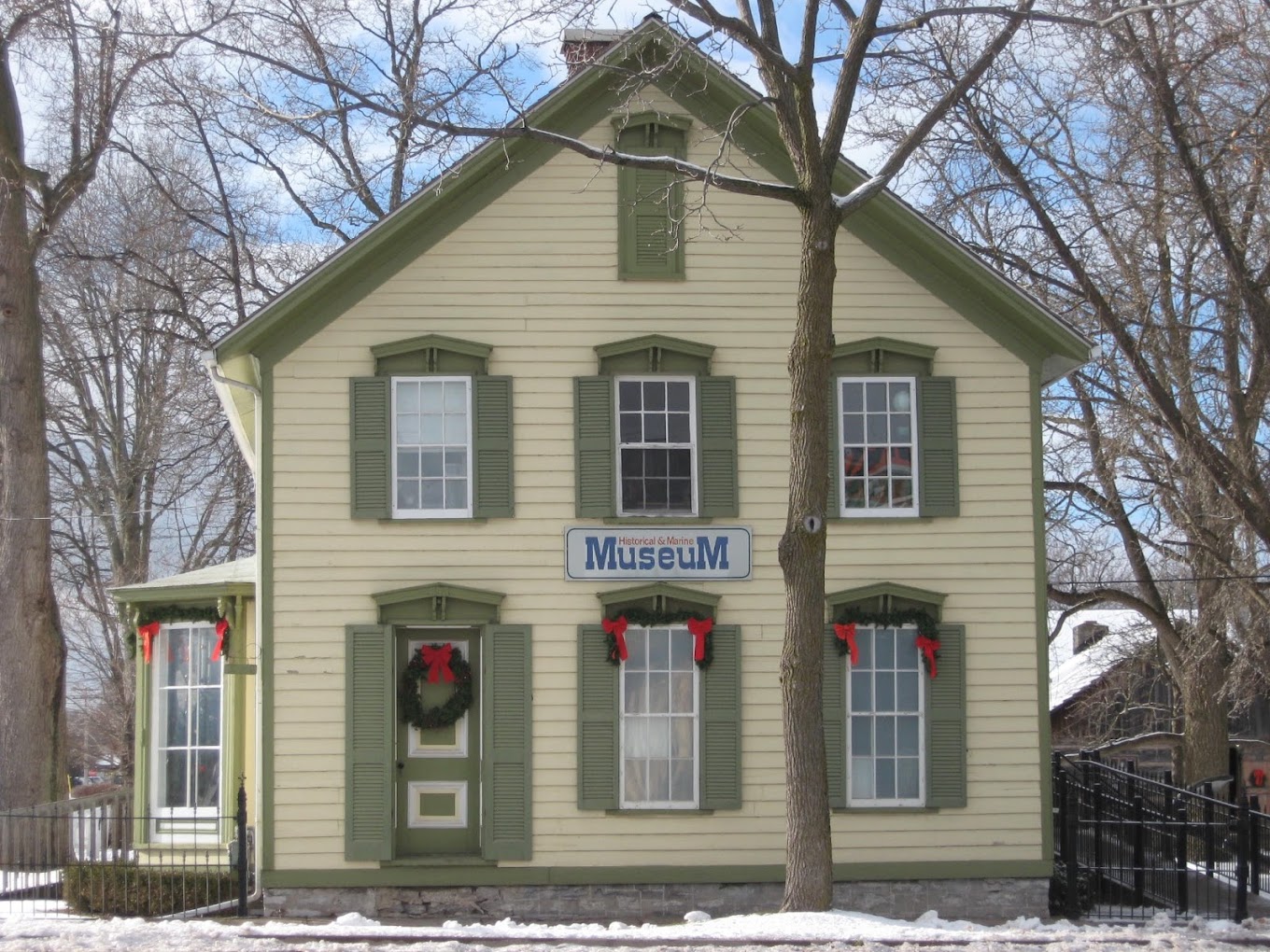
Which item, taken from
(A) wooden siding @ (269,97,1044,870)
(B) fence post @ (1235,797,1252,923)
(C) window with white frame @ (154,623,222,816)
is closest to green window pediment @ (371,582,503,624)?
(A) wooden siding @ (269,97,1044,870)

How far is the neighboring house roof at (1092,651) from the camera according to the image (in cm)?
3441

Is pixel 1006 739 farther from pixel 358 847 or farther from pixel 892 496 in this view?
pixel 358 847

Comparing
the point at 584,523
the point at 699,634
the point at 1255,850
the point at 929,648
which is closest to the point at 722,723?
the point at 699,634

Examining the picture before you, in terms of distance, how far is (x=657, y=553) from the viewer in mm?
15961

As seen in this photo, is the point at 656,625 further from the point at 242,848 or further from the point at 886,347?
the point at 242,848

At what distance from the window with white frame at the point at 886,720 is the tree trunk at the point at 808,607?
2656 mm

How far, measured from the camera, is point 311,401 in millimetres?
15891

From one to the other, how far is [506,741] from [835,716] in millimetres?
3096

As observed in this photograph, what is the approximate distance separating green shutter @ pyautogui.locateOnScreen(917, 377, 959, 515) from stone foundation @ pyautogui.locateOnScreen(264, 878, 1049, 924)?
3564mm

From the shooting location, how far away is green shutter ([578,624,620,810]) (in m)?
15.7

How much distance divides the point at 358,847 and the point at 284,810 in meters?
0.76

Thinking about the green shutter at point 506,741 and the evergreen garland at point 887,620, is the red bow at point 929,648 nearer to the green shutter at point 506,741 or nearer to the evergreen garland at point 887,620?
the evergreen garland at point 887,620

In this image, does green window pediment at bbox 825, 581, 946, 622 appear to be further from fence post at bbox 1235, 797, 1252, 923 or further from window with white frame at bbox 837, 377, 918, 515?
fence post at bbox 1235, 797, 1252, 923

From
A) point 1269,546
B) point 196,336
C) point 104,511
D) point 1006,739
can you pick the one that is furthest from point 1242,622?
point 104,511
